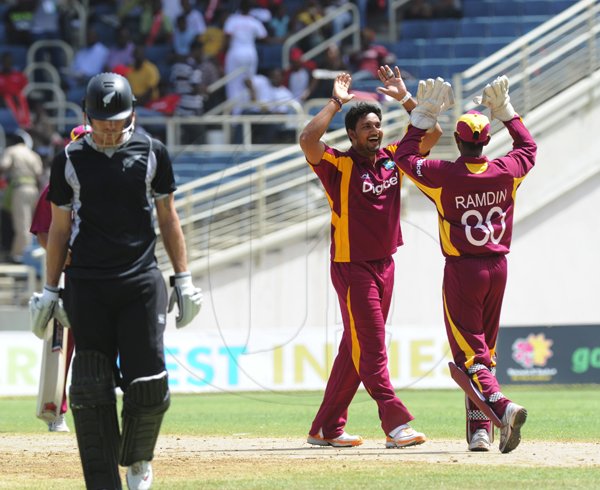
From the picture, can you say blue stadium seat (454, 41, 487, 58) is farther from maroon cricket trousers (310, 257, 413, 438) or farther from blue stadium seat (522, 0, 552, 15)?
maroon cricket trousers (310, 257, 413, 438)

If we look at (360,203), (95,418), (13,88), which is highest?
(13,88)

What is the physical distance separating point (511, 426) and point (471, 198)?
1.57m

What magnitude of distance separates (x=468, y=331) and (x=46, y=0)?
59.6ft

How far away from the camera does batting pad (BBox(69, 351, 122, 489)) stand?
735 cm

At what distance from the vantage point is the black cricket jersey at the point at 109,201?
739 cm

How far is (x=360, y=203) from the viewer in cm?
991

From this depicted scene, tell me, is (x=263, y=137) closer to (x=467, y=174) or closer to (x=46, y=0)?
(x=46, y=0)

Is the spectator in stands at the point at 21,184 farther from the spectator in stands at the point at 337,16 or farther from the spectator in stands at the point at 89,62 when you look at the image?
the spectator in stands at the point at 337,16

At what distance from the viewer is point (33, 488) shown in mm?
7820

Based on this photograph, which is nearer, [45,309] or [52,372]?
[45,309]

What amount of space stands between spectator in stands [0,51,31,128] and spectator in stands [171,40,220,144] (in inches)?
103

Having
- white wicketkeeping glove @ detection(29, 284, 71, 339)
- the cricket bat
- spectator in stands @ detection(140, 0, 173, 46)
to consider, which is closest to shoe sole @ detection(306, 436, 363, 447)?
the cricket bat

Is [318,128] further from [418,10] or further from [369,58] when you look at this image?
[418,10]

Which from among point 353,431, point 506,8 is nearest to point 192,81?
point 506,8
